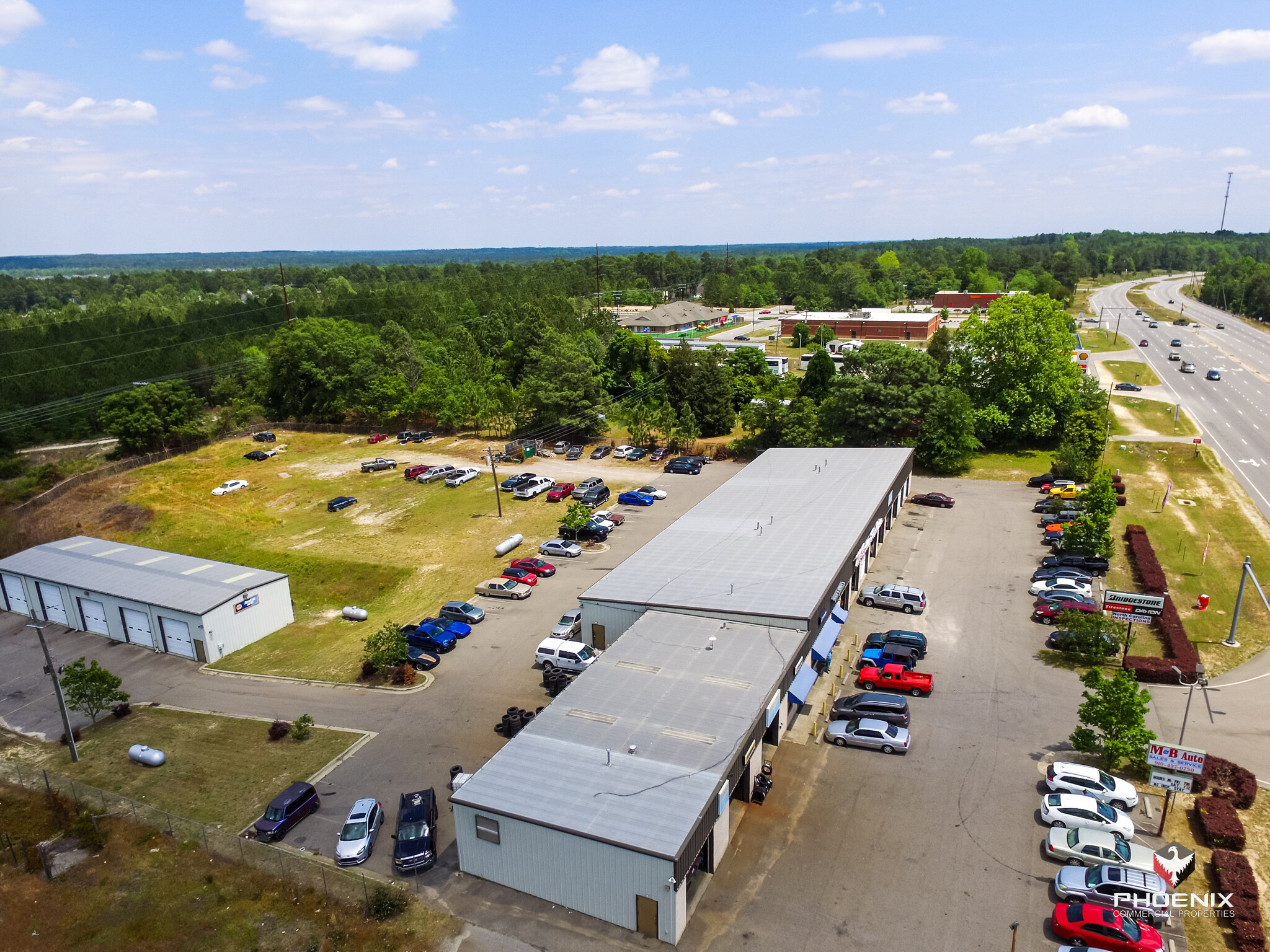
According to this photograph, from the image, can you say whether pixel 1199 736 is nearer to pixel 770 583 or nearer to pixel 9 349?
pixel 770 583

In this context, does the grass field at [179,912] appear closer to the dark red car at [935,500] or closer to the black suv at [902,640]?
the black suv at [902,640]

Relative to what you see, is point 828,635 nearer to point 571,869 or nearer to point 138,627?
point 571,869

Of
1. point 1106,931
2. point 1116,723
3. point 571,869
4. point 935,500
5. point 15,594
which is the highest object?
point 1116,723

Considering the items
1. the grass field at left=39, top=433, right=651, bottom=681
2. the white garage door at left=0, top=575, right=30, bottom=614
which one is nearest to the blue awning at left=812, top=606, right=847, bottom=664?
the grass field at left=39, top=433, right=651, bottom=681

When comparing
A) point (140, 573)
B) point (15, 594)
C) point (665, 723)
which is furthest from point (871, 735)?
point (15, 594)

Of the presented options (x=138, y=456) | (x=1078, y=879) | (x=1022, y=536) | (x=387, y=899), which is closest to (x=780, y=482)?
(x=1022, y=536)
